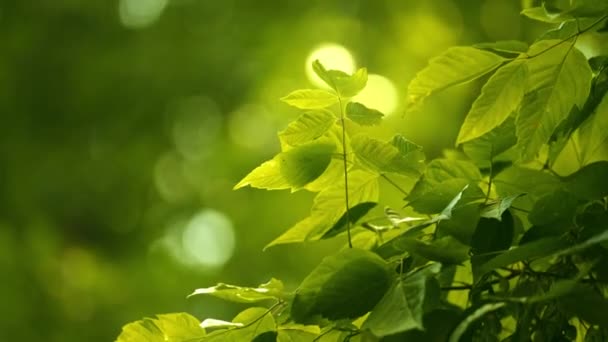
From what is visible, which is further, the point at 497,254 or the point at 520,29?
the point at 520,29

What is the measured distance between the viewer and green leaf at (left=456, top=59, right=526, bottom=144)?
0.56 meters

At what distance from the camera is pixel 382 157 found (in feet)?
1.86

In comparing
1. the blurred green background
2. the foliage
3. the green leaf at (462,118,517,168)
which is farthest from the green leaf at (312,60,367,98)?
the blurred green background

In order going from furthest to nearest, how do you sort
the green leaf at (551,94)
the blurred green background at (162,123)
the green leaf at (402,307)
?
the blurred green background at (162,123) < the green leaf at (551,94) < the green leaf at (402,307)

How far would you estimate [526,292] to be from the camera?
20.9 inches

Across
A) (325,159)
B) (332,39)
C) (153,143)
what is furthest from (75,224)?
(325,159)

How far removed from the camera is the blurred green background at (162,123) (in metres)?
2.78

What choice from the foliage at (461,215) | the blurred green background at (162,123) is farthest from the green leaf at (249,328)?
the blurred green background at (162,123)

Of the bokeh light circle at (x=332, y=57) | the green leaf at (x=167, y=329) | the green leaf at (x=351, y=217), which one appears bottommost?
the green leaf at (x=351, y=217)

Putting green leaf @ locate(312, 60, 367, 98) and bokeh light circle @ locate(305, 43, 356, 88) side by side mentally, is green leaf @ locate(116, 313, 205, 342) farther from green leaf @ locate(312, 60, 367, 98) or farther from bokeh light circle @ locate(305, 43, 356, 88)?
bokeh light circle @ locate(305, 43, 356, 88)

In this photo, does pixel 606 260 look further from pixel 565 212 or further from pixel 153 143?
pixel 153 143

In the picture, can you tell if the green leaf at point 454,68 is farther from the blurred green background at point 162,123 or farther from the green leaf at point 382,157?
the blurred green background at point 162,123

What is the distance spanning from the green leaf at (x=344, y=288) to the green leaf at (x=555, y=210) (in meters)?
0.09

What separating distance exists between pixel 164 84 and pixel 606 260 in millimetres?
2571
